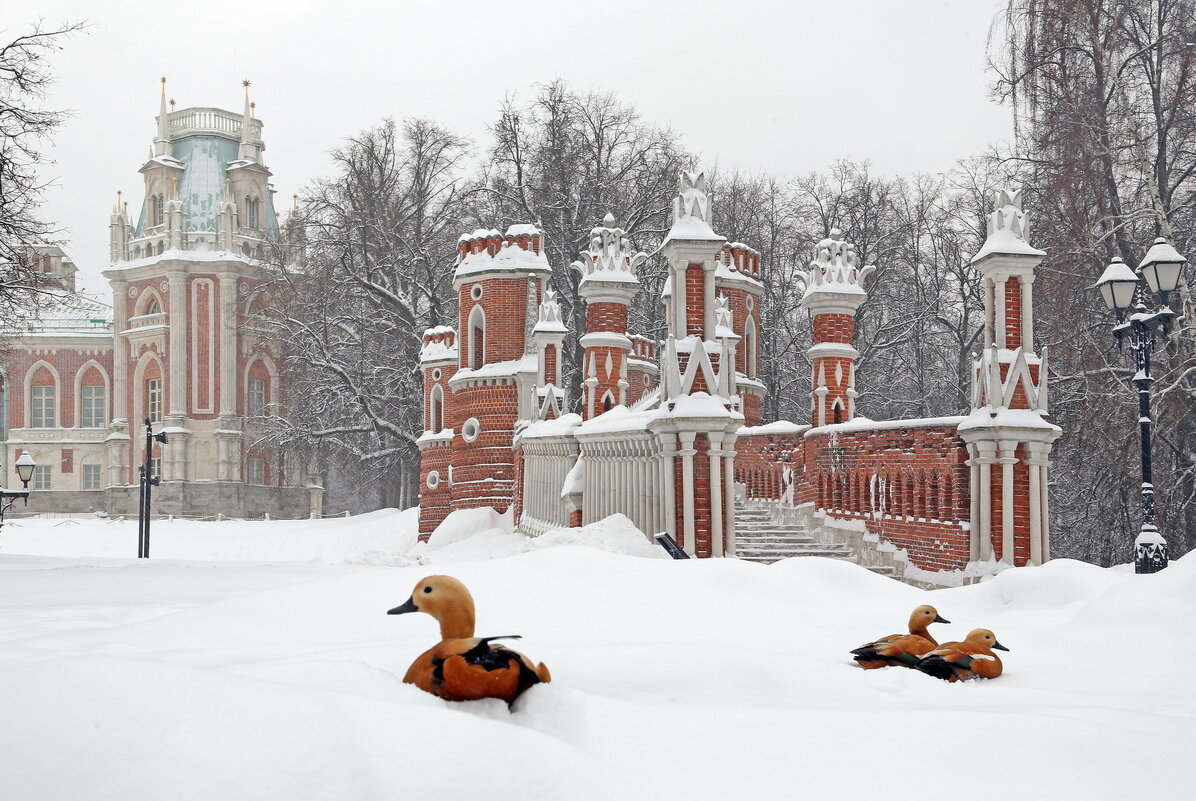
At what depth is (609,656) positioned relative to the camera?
596 centimetres

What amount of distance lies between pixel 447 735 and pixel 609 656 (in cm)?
255

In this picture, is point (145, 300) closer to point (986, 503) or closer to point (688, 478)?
point (688, 478)

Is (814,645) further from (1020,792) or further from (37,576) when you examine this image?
(37,576)

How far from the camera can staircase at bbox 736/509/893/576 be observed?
700 inches

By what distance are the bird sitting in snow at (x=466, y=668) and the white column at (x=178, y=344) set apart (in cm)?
4839

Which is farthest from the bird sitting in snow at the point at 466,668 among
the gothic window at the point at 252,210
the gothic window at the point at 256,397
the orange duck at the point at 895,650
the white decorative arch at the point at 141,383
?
the gothic window at the point at 252,210

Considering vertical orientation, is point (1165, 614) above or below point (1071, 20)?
below

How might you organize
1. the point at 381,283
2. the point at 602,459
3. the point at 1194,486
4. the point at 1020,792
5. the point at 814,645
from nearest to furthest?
the point at 1020,792 → the point at 814,645 → the point at 602,459 → the point at 1194,486 → the point at 381,283

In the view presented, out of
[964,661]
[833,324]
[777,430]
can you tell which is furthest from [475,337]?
[964,661]

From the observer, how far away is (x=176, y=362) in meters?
49.8

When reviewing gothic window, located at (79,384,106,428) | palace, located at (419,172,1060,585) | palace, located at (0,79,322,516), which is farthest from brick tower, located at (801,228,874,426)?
gothic window, located at (79,384,106,428)

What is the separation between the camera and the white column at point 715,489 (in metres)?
14.1

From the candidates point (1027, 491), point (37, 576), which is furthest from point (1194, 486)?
point (37, 576)

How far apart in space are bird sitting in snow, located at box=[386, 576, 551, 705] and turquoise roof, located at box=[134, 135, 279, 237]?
165 ft
